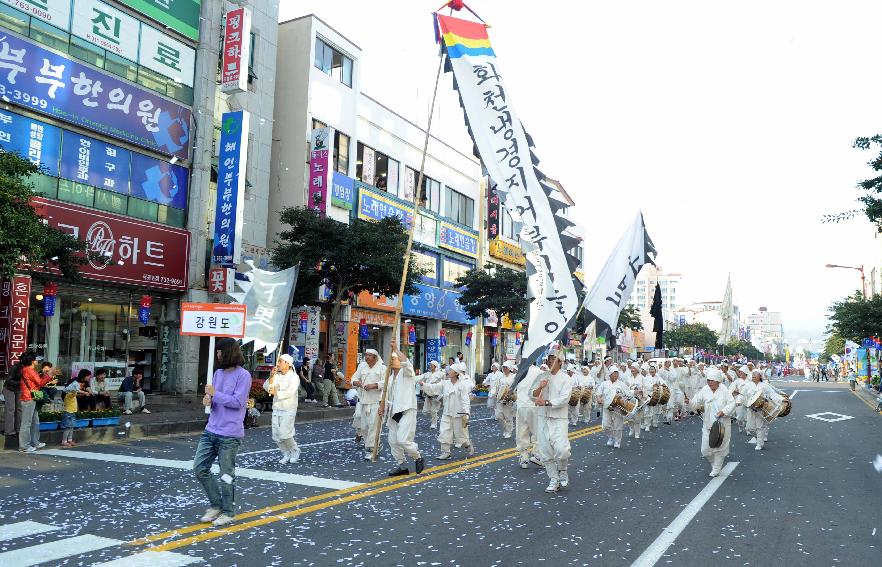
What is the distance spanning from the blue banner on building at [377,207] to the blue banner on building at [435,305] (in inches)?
160

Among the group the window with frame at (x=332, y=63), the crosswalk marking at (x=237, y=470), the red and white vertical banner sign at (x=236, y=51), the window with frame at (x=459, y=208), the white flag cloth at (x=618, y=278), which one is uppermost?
the window with frame at (x=332, y=63)

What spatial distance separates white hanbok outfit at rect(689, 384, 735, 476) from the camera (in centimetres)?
1104

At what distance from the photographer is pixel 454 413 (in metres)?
12.9

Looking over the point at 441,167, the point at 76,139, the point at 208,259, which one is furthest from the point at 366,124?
the point at 76,139

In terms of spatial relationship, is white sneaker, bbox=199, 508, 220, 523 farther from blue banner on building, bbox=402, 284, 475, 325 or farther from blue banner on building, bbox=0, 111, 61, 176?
blue banner on building, bbox=402, 284, 475, 325

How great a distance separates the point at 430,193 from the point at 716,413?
30018 millimetres

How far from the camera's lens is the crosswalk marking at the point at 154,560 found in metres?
5.61

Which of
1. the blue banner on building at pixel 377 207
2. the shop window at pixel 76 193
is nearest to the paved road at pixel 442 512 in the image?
the shop window at pixel 76 193

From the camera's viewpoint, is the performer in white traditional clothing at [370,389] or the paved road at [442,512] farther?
the performer in white traditional clothing at [370,389]

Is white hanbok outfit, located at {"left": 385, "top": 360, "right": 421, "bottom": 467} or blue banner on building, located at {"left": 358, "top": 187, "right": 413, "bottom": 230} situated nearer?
white hanbok outfit, located at {"left": 385, "top": 360, "right": 421, "bottom": 467}

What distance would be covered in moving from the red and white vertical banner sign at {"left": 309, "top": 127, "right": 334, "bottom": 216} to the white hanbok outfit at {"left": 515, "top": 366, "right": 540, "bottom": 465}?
19.2 meters

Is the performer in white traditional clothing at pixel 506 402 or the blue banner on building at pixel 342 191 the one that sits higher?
the blue banner on building at pixel 342 191

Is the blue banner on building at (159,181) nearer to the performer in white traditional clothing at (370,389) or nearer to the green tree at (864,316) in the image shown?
the performer in white traditional clothing at (370,389)

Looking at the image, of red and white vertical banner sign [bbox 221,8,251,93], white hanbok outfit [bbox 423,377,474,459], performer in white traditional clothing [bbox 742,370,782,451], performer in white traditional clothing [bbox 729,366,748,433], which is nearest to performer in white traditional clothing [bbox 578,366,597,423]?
performer in white traditional clothing [bbox 729,366,748,433]
